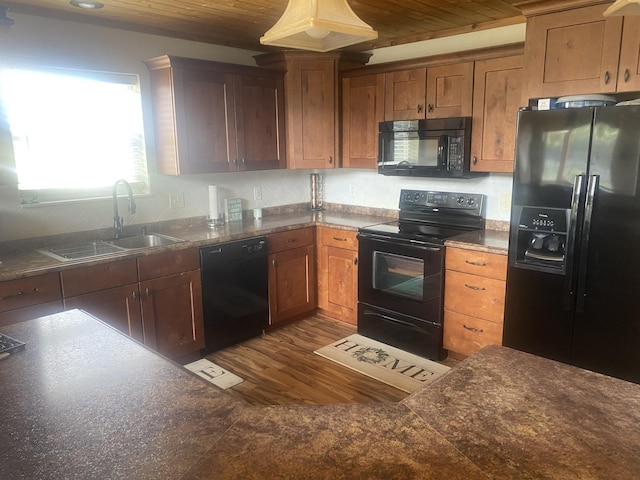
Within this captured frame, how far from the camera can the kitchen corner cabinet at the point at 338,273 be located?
12.7 feet

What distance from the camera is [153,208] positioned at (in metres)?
A: 3.66

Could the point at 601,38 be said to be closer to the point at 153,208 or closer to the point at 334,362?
the point at 334,362

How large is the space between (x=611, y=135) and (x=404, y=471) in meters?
2.19

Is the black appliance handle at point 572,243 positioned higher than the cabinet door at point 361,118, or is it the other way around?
the cabinet door at point 361,118

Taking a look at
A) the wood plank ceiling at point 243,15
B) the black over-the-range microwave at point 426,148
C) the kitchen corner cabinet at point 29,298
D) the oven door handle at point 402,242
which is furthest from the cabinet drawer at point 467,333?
the kitchen corner cabinet at point 29,298

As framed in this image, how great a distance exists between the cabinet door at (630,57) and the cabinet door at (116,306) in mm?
3026

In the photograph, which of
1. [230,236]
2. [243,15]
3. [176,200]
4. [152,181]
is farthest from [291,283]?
[243,15]

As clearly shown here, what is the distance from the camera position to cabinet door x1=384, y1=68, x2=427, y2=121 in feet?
11.6

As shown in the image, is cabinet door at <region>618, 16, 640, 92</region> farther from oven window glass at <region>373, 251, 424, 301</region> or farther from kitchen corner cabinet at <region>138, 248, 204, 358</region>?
kitchen corner cabinet at <region>138, 248, 204, 358</region>

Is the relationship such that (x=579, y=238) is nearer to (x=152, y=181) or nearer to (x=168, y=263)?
(x=168, y=263)

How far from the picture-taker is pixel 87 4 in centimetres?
279

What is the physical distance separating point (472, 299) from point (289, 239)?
60.1 inches

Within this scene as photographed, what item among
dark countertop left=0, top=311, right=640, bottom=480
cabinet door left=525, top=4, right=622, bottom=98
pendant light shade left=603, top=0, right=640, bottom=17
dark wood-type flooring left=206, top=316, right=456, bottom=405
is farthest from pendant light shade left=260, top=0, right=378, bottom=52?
dark wood-type flooring left=206, top=316, right=456, bottom=405

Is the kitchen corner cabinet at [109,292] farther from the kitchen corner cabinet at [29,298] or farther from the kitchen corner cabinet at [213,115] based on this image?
the kitchen corner cabinet at [213,115]
